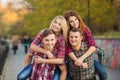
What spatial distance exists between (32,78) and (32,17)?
35045 mm

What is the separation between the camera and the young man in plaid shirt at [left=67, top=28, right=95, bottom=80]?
5.89 metres

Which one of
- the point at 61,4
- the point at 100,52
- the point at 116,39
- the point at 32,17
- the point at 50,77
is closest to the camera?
the point at 50,77

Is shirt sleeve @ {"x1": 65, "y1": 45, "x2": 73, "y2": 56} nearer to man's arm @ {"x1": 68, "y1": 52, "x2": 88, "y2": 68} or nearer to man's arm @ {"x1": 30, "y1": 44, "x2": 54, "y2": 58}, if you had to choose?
man's arm @ {"x1": 68, "y1": 52, "x2": 88, "y2": 68}

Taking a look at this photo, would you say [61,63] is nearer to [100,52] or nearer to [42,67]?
[42,67]

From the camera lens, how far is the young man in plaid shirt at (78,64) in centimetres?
589

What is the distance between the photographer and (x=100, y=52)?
255 inches

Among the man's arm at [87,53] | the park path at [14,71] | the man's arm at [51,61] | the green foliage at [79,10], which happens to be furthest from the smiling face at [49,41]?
the green foliage at [79,10]

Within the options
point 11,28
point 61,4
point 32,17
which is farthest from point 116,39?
point 11,28

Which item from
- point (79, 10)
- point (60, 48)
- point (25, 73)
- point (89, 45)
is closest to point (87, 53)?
point (89, 45)

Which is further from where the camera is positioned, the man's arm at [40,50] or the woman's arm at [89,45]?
the woman's arm at [89,45]

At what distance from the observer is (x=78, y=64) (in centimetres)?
584

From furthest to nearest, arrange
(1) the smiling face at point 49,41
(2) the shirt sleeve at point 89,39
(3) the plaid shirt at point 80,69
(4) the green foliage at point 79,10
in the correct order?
1. (4) the green foliage at point 79,10
2. (2) the shirt sleeve at point 89,39
3. (3) the plaid shirt at point 80,69
4. (1) the smiling face at point 49,41

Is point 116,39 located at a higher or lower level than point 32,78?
lower

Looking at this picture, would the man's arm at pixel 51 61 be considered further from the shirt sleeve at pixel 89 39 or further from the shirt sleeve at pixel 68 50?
the shirt sleeve at pixel 89 39
